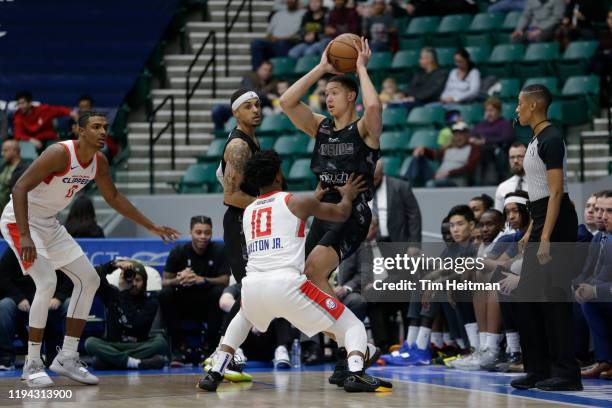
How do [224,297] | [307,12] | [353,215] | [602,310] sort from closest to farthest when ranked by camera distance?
[353,215] < [602,310] < [224,297] < [307,12]

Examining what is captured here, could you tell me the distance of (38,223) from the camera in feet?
29.4

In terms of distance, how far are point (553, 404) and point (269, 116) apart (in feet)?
33.2

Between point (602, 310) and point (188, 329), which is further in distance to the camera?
point (188, 329)

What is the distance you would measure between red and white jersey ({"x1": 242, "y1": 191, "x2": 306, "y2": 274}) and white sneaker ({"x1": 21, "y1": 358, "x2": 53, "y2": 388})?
70.0 inches

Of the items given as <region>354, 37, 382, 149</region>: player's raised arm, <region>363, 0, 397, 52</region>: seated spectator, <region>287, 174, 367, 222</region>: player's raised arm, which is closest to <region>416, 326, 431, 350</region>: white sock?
<region>354, 37, 382, 149</region>: player's raised arm

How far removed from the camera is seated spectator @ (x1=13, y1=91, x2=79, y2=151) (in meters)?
16.1

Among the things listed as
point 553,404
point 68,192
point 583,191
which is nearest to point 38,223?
point 68,192

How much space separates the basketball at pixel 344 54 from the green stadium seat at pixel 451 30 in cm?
967

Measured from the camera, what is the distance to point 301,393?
27.4 ft

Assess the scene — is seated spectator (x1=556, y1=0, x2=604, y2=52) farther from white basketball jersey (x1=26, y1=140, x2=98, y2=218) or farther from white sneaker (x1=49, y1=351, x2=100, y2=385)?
white sneaker (x1=49, y1=351, x2=100, y2=385)

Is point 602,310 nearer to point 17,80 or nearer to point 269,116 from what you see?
point 269,116

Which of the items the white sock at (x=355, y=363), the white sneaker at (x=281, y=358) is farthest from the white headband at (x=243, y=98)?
the white sneaker at (x=281, y=358)

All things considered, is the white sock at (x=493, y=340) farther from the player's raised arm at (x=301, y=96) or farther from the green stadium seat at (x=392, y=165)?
the green stadium seat at (x=392, y=165)

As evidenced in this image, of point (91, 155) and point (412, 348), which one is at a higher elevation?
point (91, 155)
